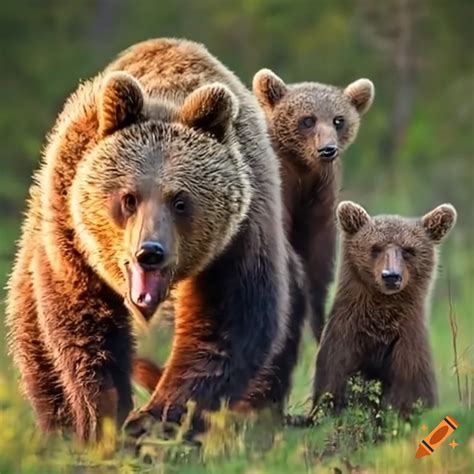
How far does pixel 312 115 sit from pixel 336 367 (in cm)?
162

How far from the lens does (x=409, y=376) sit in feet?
20.4

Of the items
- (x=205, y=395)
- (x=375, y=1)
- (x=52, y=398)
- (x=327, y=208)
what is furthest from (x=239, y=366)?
(x=375, y=1)

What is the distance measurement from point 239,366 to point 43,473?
0.89 metres

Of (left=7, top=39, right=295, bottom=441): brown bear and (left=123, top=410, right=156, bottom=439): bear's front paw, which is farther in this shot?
(left=123, top=410, right=156, bottom=439): bear's front paw

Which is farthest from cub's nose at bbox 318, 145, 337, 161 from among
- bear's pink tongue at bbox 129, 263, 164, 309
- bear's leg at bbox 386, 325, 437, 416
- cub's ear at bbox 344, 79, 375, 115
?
bear's pink tongue at bbox 129, 263, 164, 309

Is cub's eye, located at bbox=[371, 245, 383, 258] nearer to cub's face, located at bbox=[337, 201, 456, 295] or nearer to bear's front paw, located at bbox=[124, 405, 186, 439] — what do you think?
cub's face, located at bbox=[337, 201, 456, 295]

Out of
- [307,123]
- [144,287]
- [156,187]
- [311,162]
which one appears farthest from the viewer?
[307,123]

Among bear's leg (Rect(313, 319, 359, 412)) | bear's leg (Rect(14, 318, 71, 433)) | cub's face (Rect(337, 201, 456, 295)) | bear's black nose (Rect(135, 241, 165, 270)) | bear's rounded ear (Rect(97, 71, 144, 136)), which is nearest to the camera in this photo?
bear's black nose (Rect(135, 241, 165, 270))

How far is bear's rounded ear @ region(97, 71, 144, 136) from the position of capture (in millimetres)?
5426

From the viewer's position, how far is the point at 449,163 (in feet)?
51.7

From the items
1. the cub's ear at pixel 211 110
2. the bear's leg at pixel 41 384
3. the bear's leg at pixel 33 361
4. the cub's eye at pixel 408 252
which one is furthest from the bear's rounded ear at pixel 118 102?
the cub's eye at pixel 408 252

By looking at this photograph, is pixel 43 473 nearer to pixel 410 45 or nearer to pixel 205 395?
pixel 205 395

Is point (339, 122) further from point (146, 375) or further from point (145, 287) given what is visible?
point (145, 287)
